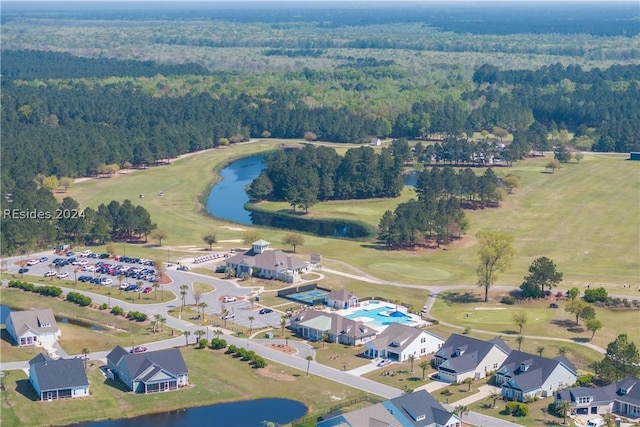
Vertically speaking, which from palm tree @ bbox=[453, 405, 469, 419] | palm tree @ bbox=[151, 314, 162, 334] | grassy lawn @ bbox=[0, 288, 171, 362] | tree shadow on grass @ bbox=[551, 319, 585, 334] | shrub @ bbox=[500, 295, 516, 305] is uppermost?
palm tree @ bbox=[453, 405, 469, 419]

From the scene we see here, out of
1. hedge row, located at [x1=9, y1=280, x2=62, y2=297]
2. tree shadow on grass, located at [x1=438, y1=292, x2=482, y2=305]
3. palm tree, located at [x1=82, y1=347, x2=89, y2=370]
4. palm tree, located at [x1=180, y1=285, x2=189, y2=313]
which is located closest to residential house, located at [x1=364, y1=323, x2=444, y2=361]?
tree shadow on grass, located at [x1=438, y1=292, x2=482, y2=305]

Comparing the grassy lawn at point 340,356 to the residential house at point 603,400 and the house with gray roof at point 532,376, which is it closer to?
the house with gray roof at point 532,376

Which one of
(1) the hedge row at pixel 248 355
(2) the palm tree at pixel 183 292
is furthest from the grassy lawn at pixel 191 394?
(2) the palm tree at pixel 183 292

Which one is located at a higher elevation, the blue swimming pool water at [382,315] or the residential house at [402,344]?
the residential house at [402,344]

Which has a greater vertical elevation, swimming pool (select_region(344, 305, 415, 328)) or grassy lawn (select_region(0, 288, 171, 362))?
swimming pool (select_region(344, 305, 415, 328))

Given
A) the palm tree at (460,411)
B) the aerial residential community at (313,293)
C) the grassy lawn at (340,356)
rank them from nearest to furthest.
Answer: the palm tree at (460,411)
the aerial residential community at (313,293)
the grassy lawn at (340,356)

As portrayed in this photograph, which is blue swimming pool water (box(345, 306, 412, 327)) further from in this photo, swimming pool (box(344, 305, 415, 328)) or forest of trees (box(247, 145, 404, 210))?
forest of trees (box(247, 145, 404, 210))
